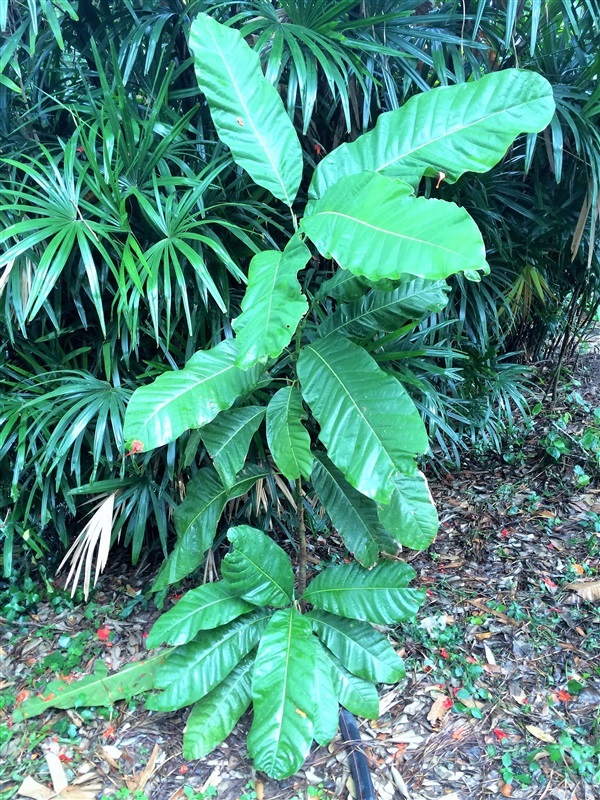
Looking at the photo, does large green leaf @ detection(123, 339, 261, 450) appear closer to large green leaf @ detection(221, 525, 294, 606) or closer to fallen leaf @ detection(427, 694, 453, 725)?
large green leaf @ detection(221, 525, 294, 606)

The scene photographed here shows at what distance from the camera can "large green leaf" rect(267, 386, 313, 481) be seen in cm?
134

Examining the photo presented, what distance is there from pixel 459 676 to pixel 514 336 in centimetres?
239

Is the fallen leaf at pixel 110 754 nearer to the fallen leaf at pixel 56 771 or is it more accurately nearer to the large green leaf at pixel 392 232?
the fallen leaf at pixel 56 771

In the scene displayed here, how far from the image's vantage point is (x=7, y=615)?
2.08 metres

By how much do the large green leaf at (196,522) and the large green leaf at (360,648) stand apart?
1.41 feet

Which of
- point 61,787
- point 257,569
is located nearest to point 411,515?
point 257,569

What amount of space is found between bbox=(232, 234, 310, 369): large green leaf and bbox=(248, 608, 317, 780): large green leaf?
2.85ft

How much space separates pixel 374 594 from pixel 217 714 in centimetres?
58

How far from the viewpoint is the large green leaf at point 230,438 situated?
4.89ft

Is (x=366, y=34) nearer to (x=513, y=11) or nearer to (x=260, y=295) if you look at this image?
(x=513, y=11)

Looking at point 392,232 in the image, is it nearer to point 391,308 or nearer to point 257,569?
point 391,308

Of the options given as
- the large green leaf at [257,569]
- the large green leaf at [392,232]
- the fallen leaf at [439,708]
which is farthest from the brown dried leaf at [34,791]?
the large green leaf at [392,232]

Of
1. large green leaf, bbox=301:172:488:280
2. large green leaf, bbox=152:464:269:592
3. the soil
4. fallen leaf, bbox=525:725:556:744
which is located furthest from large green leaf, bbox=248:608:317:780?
large green leaf, bbox=301:172:488:280

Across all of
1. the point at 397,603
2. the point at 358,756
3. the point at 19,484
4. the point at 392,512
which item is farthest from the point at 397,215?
the point at 19,484
